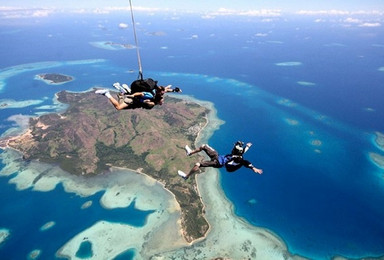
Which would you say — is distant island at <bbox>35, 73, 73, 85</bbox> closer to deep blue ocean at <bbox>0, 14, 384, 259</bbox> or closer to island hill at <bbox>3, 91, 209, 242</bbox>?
deep blue ocean at <bbox>0, 14, 384, 259</bbox>

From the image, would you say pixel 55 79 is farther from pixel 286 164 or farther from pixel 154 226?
pixel 286 164

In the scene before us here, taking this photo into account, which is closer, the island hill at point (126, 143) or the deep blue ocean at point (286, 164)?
the deep blue ocean at point (286, 164)

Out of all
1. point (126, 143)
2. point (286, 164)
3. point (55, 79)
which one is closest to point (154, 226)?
point (126, 143)

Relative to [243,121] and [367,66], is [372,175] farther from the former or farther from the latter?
[367,66]

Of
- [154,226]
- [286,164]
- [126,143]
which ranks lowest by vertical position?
[286,164]

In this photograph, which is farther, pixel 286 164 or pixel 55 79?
pixel 55 79

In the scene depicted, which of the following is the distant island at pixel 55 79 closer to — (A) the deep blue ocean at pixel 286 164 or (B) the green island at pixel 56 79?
(B) the green island at pixel 56 79

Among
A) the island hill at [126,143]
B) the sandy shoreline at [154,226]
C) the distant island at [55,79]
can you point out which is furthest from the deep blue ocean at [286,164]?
the island hill at [126,143]
